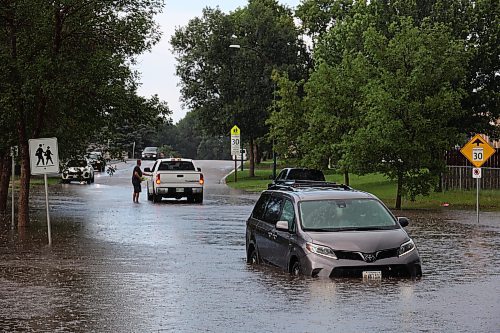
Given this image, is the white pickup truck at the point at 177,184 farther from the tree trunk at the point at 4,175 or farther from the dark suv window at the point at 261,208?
the dark suv window at the point at 261,208

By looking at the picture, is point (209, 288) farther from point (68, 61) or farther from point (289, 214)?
point (68, 61)

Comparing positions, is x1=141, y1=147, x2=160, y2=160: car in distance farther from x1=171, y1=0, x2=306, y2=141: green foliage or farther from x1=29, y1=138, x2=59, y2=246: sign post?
x1=29, y1=138, x2=59, y2=246: sign post

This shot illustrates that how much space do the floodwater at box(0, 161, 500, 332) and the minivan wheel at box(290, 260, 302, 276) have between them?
0.74 feet

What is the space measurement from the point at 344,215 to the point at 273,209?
→ 1655mm

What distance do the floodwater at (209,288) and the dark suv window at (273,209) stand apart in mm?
873

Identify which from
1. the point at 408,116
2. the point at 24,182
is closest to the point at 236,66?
the point at 408,116

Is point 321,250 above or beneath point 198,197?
above

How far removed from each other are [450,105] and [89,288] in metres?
25.8

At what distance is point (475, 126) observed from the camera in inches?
1997

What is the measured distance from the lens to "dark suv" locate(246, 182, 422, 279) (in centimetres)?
1432

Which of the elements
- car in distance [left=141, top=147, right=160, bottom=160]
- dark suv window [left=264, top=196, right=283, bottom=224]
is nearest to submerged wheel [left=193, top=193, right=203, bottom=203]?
dark suv window [left=264, top=196, right=283, bottom=224]

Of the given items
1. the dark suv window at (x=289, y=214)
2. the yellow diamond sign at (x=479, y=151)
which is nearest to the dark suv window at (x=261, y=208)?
the dark suv window at (x=289, y=214)

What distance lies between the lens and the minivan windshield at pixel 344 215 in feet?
50.0

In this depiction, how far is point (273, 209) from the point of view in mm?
16734
